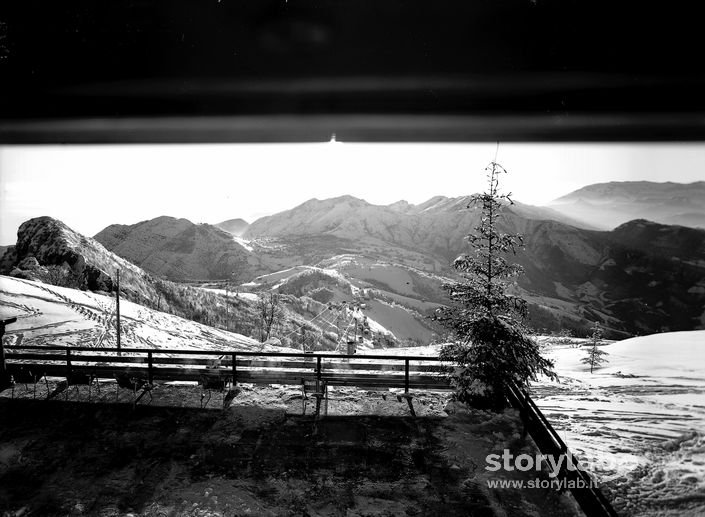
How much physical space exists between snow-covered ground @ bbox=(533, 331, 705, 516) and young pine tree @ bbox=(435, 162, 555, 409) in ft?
8.49

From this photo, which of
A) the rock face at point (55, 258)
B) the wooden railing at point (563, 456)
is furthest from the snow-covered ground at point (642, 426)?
the rock face at point (55, 258)

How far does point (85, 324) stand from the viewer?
29.1 meters

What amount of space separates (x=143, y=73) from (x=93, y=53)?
32cm

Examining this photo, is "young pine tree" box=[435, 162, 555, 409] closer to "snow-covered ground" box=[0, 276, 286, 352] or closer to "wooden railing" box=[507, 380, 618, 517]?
"wooden railing" box=[507, 380, 618, 517]

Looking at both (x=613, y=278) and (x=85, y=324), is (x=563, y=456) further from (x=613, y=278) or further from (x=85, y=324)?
(x=613, y=278)

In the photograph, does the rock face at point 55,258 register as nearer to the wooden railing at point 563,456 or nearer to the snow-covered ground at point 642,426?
the wooden railing at point 563,456

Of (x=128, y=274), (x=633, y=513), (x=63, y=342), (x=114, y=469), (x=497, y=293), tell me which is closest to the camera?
(x=114, y=469)

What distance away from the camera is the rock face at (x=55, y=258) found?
5894 centimetres

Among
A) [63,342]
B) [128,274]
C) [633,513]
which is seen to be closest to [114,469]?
[633,513]

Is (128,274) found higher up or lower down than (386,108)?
lower down

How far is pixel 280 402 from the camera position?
7000 millimetres

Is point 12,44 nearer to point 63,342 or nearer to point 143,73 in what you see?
point 143,73

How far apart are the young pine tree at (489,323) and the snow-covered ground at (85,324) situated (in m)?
26.4

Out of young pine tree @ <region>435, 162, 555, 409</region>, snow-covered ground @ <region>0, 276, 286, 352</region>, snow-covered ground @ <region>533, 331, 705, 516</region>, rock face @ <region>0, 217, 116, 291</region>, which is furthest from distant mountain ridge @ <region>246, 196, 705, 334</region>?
rock face @ <region>0, 217, 116, 291</region>
